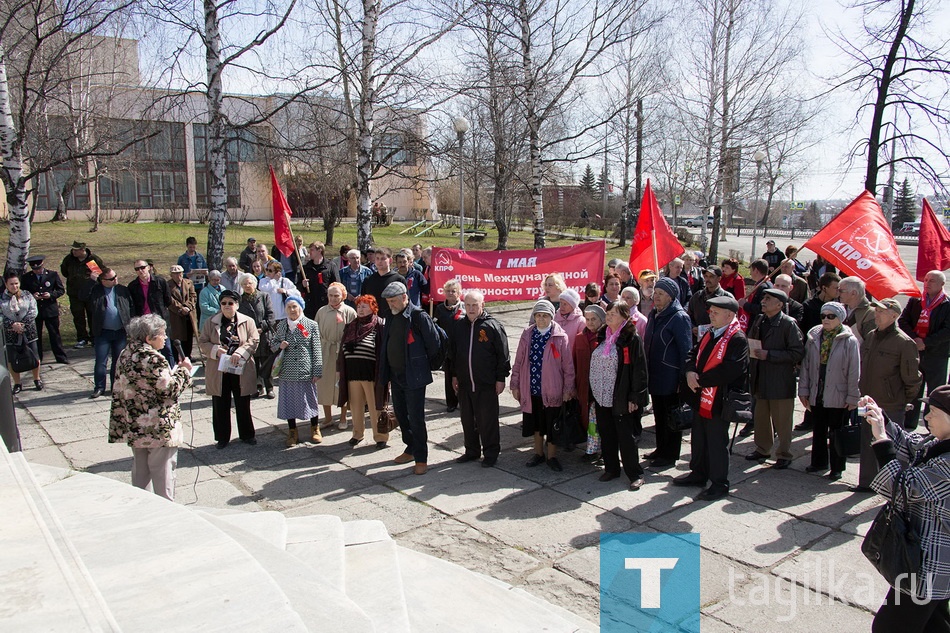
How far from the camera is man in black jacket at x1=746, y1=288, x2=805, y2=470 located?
6.47 m

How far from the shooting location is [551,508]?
18.7 feet

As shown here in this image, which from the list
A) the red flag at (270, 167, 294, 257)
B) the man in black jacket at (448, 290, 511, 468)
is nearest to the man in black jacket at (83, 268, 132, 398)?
the red flag at (270, 167, 294, 257)

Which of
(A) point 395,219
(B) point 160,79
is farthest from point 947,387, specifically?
(A) point 395,219

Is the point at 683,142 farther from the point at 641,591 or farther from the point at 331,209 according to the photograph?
the point at 641,591

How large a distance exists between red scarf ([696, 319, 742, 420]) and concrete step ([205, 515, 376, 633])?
364 centimetres

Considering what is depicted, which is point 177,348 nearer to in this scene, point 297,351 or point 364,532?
point 297,351

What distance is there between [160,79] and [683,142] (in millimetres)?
22053

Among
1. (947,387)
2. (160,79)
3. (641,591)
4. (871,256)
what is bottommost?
(641,591)

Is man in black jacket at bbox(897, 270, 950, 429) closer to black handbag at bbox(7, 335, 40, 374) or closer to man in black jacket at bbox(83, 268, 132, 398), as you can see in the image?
man in black jacket at bbox(83, 268, 132, 398)

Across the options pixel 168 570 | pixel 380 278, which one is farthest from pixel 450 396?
pixel 168 570

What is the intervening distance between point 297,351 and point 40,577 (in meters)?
4.82

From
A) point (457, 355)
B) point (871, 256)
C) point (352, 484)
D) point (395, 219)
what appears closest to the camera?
point (352, 484)

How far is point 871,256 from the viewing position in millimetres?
7168

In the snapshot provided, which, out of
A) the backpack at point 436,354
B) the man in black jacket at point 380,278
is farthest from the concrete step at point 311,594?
the man in black jacket at point 380,278
